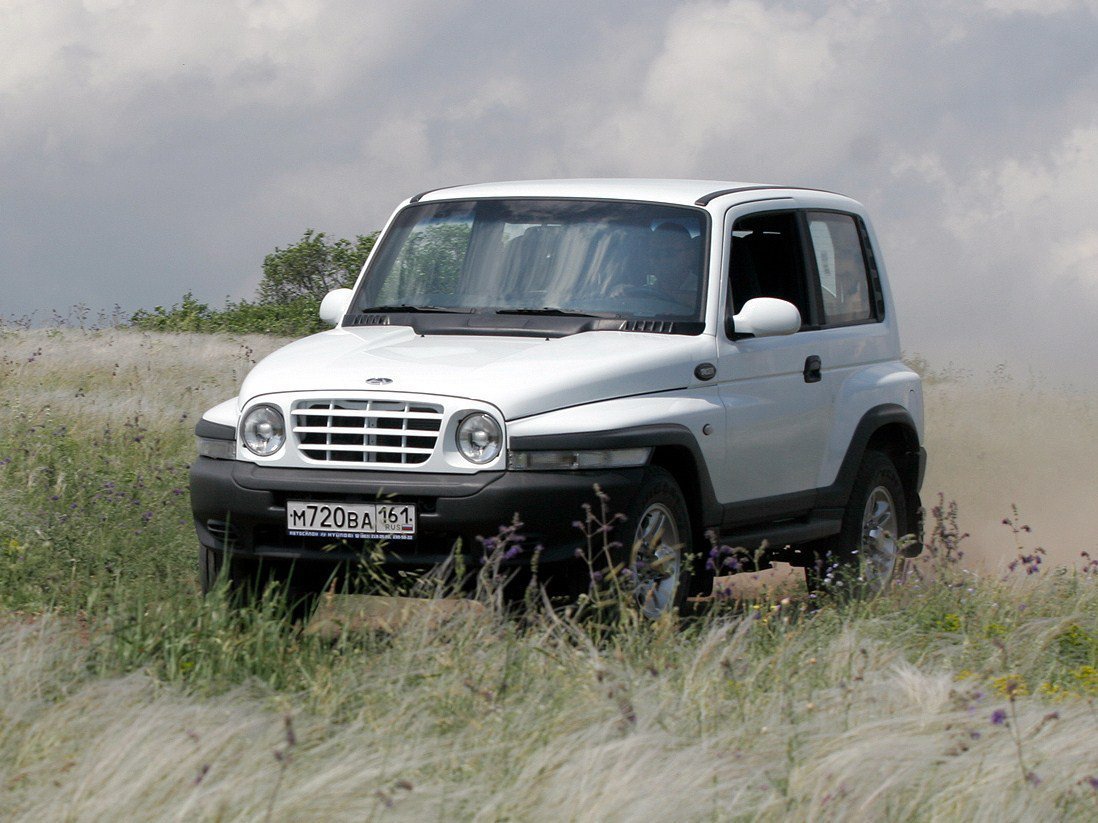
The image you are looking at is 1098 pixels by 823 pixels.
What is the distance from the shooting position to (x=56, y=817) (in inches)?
161

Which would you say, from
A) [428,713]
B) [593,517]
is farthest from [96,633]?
[593,517]

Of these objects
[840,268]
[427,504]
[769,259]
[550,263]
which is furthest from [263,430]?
[840,268]

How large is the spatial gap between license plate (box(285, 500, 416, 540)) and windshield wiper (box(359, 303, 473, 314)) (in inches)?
57.9

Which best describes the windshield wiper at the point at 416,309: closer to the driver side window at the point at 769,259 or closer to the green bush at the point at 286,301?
the driver side window at the point at 769,259

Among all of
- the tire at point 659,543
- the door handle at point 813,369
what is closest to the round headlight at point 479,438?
the tire at point 659,543

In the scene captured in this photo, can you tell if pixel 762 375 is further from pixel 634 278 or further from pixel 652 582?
pixel 652 582

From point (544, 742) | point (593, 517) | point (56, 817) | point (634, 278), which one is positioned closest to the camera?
point (56, 817)

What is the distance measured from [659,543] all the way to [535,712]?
2100mm

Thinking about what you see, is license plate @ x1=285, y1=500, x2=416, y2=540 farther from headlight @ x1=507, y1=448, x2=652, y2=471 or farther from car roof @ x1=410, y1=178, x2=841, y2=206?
car roof @ x1=410, y1=178, x2=841, y2=206

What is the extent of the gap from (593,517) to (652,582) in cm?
63

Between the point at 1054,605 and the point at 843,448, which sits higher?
the point at 843,448

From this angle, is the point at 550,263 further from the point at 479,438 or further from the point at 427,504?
the point at 427,504

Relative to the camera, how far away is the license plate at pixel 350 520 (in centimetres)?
652

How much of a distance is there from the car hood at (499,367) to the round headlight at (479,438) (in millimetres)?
80
